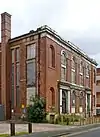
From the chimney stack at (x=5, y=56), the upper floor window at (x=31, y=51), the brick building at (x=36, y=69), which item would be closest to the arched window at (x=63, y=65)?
the brick building at (x=36, y=69)

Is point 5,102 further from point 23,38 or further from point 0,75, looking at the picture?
point 23,38

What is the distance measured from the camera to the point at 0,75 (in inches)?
1833

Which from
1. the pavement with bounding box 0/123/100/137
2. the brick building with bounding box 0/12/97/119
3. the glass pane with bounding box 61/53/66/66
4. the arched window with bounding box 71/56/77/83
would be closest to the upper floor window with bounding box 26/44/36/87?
the brick building with bounding box 0/12/97/119

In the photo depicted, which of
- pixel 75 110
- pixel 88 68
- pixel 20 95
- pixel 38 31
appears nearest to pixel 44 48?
pixel 38 31

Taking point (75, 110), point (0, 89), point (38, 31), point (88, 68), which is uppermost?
point (38, 31)

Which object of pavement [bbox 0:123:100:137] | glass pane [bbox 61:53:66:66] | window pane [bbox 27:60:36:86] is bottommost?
pavement [bbox 0:123:100:137]

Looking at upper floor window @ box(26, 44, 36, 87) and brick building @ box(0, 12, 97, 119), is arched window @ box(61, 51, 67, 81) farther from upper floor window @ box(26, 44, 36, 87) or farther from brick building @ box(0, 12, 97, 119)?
upper floor window @ box(26, 44, 36, 87)

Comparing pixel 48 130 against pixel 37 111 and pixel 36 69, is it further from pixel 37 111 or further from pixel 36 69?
pixel 36 69

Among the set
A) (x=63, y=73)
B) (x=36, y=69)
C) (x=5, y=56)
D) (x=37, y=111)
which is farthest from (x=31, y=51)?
(x=37, y=111)

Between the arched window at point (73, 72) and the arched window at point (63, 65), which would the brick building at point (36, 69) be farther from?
the arched window at point (73, 72)

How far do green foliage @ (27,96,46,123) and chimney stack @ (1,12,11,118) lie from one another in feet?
19.5

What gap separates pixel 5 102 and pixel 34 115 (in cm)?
692

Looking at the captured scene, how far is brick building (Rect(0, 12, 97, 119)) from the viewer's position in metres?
41.9

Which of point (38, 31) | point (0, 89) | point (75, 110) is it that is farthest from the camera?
point (75, 110)
